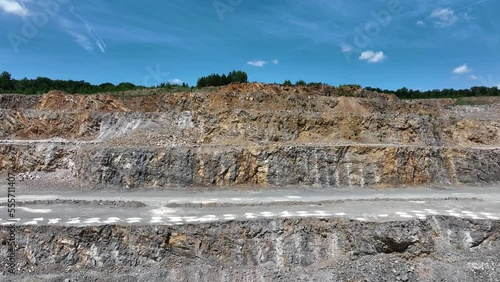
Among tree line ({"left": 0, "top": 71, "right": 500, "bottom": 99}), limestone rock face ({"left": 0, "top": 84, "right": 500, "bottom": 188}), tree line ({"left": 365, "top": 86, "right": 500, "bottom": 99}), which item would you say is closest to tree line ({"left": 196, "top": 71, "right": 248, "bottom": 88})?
tree line ({"left": 0, "top": 71, "right": 500, "bottom": 99})

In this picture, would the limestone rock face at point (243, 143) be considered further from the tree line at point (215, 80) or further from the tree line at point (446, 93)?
the tree line at point (446, 93)

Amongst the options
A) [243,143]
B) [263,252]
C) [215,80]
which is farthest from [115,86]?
[263,252]

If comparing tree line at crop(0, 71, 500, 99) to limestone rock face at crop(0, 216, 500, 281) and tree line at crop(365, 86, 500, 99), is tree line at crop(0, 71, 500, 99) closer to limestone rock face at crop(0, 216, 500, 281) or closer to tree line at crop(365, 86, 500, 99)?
tree line at crop(365, 86, 500, 99)

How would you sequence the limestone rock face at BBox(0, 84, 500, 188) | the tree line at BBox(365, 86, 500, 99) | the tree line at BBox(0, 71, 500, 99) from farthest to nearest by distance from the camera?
1. the tree line at BBox(365, 86, 500, 99)
2. the tree line at BBox(0, 71, 500, 99)
3. the limestone rock face at BBox(0, 84, 500, 188)

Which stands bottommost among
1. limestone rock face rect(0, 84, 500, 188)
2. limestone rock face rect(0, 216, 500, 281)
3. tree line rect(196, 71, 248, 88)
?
limestone rock face rect(0, 216, 500, 281)

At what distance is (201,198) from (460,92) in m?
64.3

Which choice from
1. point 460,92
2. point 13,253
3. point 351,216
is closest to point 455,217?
point 351,216

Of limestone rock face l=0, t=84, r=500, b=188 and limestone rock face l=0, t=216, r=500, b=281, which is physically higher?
limestone rock face l=0, t=84, r=500, b=188

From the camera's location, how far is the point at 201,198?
17078 millimetres

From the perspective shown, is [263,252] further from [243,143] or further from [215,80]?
[215,80]

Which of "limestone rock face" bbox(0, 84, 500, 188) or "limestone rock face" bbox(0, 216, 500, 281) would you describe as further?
"limestone rock face" bbox(0, 84, 500, 188)

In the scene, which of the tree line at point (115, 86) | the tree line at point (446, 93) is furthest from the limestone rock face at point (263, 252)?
the tree line at point (446, 93)

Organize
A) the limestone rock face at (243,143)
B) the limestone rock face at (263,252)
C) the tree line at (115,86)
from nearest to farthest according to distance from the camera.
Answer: the limestone rock face at (263,252), the limestone rock face at (243,143), the tree line at (115,86)

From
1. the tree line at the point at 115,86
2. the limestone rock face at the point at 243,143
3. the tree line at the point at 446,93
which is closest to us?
the limestone rock face at the point at 243,143
